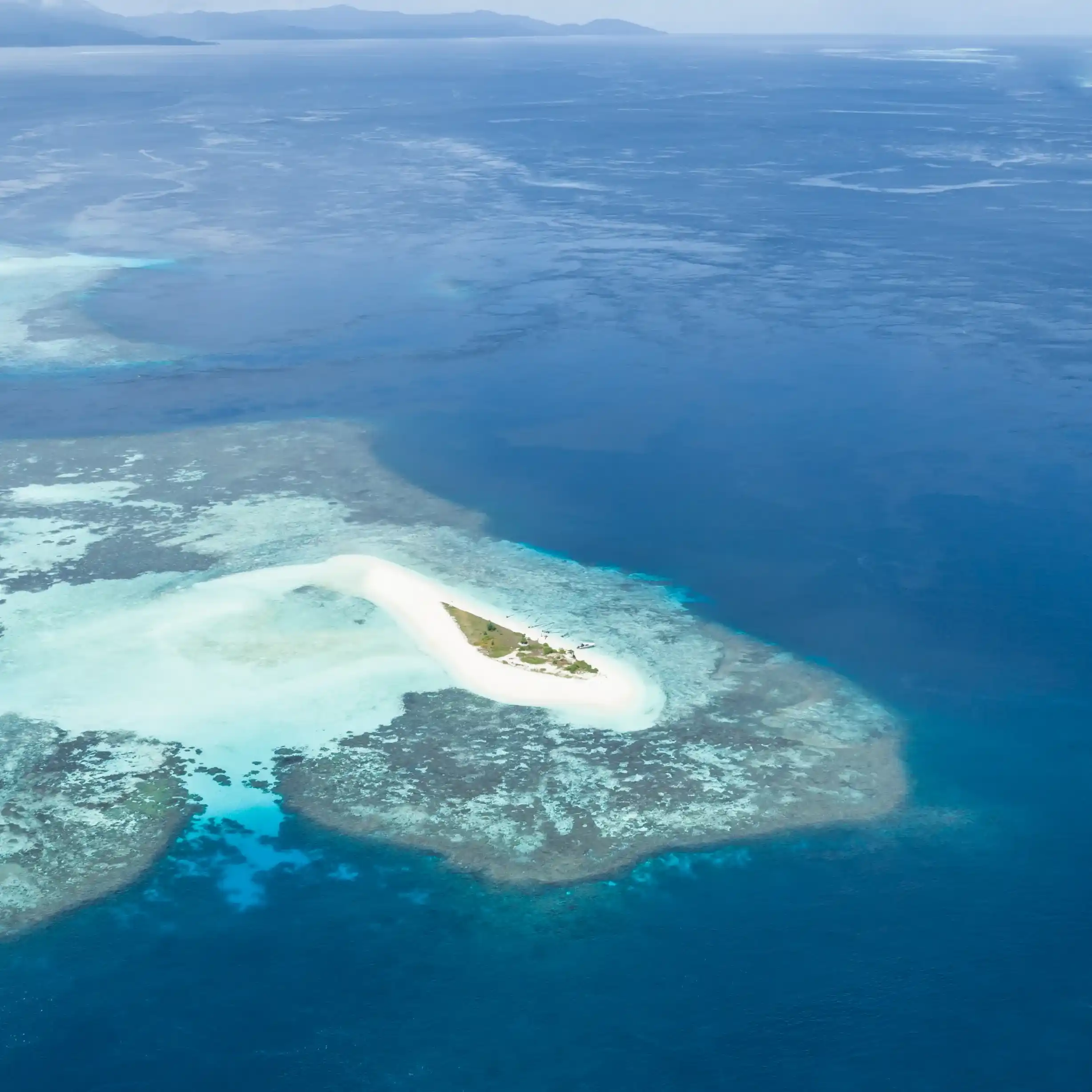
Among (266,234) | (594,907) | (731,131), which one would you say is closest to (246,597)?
(594,907)

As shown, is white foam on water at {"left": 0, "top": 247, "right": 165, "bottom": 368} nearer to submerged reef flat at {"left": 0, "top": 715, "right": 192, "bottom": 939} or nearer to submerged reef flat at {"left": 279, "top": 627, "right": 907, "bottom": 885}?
submerged reef flat at {"left": 0, "top": 715, "right": 192, "bottom": 939}

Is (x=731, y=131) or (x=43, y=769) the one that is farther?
(x=731, y=131)

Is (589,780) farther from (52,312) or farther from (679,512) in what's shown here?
(52,312)

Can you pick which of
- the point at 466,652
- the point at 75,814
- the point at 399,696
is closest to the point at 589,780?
the point at 399,696

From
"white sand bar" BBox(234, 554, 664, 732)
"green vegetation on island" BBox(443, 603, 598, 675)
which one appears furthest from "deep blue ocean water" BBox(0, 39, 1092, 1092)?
"green vegetation on island" BBox(443, 603, 598, 675)

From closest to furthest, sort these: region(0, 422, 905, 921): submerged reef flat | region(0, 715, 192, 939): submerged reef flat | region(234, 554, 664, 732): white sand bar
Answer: region(0, 715, 192, 939): submerged reef flat, region(0, 422, 905, 921): submerged reef flat, region(234, 554, 664, 732): white sand bar

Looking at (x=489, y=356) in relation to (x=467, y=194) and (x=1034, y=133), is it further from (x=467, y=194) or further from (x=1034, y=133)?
(x=1034, y=133)

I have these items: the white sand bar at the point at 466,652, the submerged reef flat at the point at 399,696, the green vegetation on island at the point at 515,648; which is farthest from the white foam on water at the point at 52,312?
the green vegetation on island at the point at 515,648
